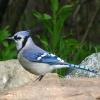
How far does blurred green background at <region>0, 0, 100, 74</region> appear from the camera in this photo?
384 inches

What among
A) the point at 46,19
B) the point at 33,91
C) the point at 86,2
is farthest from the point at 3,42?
the point at 33,91

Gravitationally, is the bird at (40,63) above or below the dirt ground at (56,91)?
below

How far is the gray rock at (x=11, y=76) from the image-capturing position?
329 inches

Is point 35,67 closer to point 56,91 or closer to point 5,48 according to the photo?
point 56,91

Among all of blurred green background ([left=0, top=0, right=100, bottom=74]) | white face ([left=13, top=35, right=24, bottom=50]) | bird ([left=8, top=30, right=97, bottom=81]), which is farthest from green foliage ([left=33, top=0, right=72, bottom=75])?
bird ([left=8, top=30, right=97, bottom=81])

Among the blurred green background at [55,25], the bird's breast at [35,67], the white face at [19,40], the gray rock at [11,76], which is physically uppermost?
the white face at [19,40]

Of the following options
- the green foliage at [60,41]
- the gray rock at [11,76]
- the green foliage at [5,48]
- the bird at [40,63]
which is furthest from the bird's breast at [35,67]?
the green foliage at [5,48]

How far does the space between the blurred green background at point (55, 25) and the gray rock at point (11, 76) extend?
1.13m

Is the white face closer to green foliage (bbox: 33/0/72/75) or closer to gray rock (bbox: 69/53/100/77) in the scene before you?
gray rock (bbox: 69/53/100/77)

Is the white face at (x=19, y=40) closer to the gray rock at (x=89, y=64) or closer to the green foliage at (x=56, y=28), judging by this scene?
the gray rock at (x=89, y=64)

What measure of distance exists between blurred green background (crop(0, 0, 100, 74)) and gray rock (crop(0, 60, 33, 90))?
1.13 meters

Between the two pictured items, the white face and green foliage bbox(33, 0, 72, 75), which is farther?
green foliage bbox(33, 0, 72, 75)

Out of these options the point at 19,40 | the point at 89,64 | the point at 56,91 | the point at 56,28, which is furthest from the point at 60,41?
the point at 56,91

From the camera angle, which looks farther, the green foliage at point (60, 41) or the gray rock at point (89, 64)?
the green foliage at point (60, 41)
